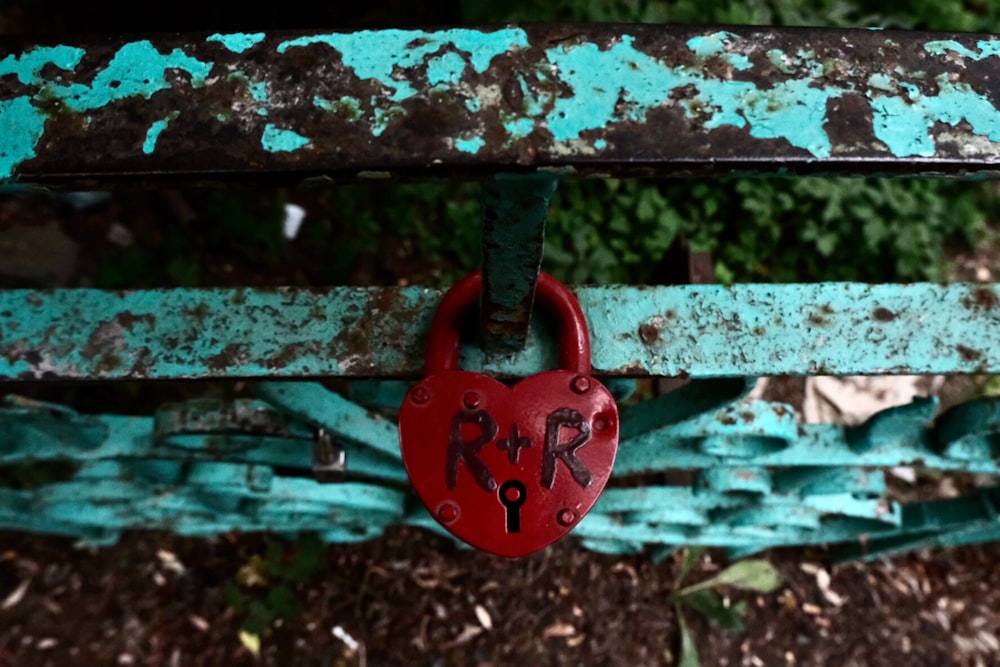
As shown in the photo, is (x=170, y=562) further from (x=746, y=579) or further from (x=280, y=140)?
(x=280, y=140)

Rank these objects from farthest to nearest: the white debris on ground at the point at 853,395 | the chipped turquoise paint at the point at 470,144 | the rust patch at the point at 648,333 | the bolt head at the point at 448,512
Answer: the white debris on ground at the point at 853,395 → the rust patch at the point at 648,333 → the bolt head at the point at 448,512 → the chipped turquoise paint at the point at 470,144

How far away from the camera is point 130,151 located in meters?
0.54

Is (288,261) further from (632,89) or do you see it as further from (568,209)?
(632,89)

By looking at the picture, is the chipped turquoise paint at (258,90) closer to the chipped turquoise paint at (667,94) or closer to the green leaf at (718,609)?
the chipped turquoise paint at (667,94)

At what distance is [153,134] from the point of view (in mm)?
545

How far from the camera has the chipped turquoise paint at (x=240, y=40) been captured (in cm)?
57

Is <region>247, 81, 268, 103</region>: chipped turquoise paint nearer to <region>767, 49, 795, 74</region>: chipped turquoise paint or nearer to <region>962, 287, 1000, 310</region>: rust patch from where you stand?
<region>767, 49, 795, 74</region>: chipped turquoise paint

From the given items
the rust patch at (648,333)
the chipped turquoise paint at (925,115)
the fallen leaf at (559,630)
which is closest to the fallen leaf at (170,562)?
the fallen leaf at (559,630)

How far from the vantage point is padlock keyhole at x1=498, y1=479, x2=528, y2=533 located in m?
0.90

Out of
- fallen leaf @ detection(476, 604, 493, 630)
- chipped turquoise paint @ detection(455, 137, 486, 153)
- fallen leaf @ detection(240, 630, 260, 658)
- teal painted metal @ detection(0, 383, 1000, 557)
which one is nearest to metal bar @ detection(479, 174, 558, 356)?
chipped turquoise paint @ detection(455, 137, 486, 153)

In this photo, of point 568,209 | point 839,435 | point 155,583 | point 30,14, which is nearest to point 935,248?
point 568,209

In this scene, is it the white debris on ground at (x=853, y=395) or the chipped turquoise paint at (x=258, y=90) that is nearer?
the chipped turquoise paint at (x=258, y=90)

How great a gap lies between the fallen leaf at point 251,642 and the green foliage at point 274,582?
0.01 meters

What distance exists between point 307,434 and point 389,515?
2.57ft
